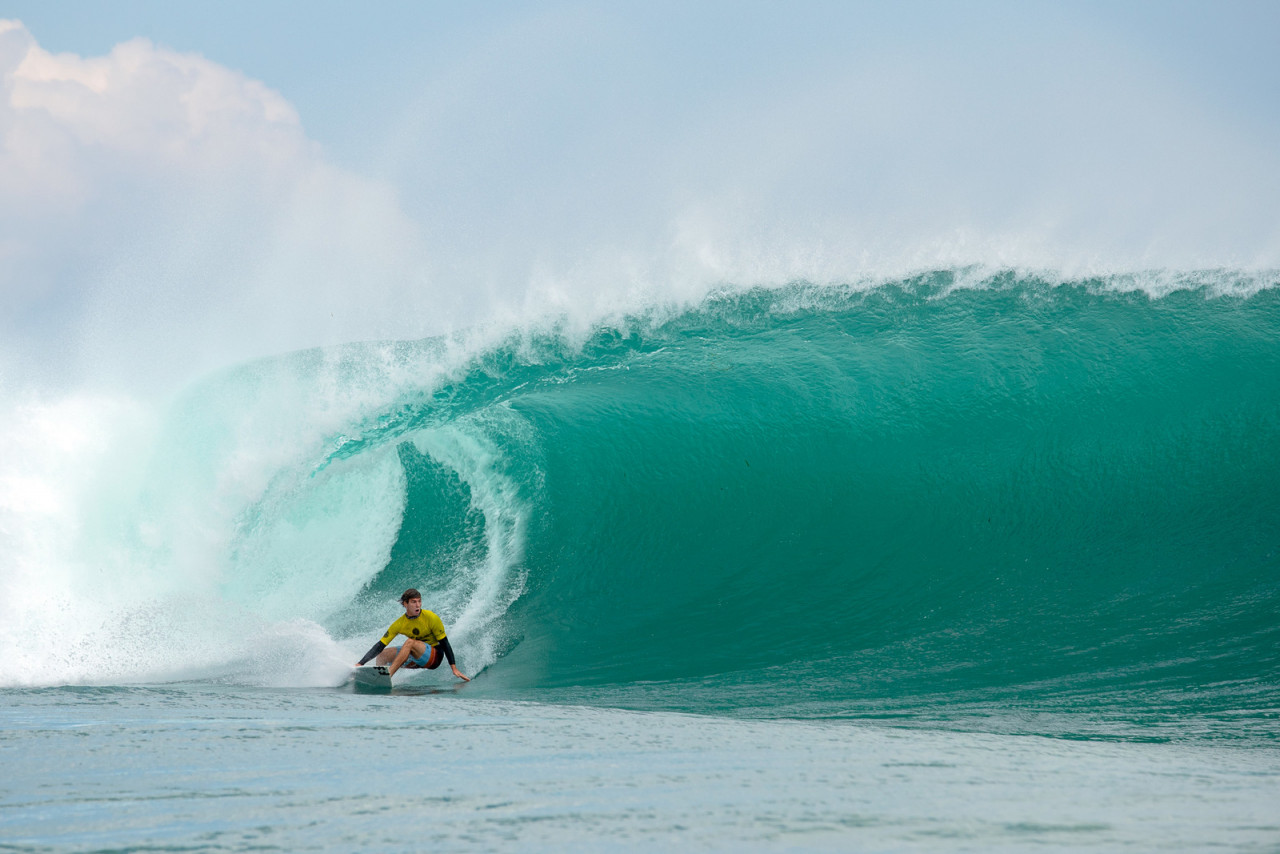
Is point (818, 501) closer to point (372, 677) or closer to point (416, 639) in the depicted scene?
point (416, 639)

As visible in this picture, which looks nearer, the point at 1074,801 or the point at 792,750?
the point at 1074,801

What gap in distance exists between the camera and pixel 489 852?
6.51 feet

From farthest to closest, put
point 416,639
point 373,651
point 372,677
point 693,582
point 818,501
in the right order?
point 818,501 < point 693,582 < point 416,639 < point 373,651 < point 372,677

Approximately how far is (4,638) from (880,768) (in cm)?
628

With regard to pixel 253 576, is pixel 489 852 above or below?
below

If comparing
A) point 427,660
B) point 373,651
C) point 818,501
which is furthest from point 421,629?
point 818,501

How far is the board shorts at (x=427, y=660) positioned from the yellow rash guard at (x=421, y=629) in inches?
1.7

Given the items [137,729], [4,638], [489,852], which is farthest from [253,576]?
[489,852]

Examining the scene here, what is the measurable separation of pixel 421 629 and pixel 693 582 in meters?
2.10

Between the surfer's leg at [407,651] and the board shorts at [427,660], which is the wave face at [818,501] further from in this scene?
the surfer's leg at [407,651]

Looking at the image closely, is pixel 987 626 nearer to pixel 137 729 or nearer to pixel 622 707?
pixel 622 707

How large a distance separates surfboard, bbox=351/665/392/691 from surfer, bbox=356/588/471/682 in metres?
0.15

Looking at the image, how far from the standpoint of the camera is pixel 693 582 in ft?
22.1

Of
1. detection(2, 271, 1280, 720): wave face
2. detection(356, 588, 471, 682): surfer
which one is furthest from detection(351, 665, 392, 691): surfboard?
detection(2, 271, 1280, 720): wave face
